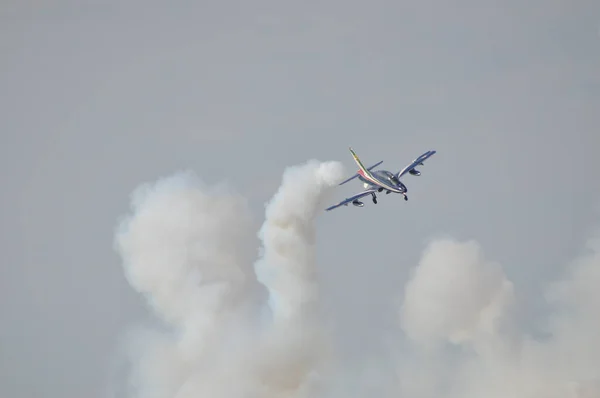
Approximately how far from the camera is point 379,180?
159 m

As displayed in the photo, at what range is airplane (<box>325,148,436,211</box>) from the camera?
158m

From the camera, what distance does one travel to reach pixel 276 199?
538 ft

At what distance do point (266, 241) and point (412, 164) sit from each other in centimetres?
2236

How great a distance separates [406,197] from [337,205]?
10658 mm

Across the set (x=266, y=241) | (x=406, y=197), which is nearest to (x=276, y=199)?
(x=266, y=241)

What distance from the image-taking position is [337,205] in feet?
534

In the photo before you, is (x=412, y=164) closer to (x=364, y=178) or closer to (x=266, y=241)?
(x=364, y=178)

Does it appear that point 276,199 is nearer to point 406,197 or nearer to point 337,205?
point 337,205

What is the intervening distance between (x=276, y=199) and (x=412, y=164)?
749 inches

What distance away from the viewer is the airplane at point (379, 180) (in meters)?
158

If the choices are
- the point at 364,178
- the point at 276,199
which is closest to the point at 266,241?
the point at 276,199

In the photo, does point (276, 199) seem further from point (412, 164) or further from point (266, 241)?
point (412, 164)

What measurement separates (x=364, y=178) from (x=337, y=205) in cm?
518

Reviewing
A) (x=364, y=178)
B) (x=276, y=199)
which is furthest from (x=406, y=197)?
(x=276, y=199)
